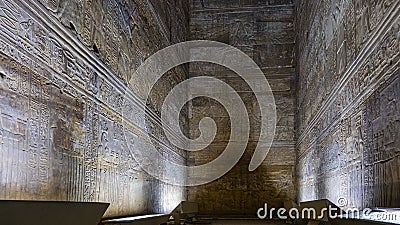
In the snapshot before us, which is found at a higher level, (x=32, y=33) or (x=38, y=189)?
(x=32, y=33)

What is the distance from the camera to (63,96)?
4496mm

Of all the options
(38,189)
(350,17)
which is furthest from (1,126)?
(350,17)

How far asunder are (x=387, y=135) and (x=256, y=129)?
9.42 meters

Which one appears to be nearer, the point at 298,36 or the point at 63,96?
the point at 63,96

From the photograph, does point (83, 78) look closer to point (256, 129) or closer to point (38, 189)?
point (38, 189)

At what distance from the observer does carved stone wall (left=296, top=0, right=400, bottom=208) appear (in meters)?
3.93
